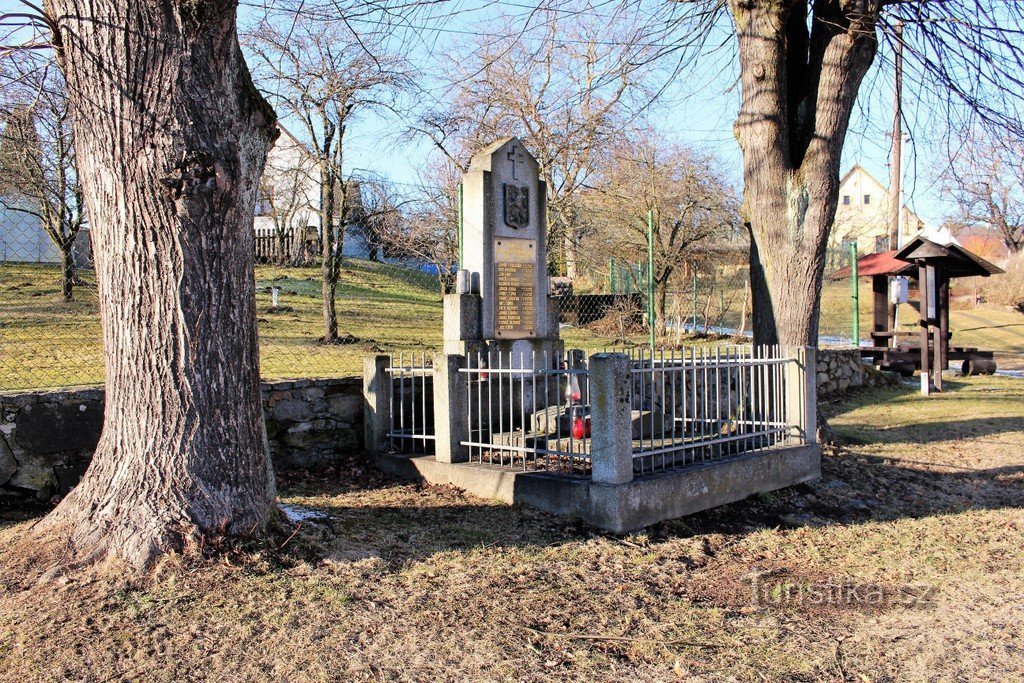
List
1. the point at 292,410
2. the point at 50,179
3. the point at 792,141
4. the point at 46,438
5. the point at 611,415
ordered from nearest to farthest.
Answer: the point at 611,415 < the point at 46,438 < the point at 292,410 < the point at 792,141 < the point at 50,179

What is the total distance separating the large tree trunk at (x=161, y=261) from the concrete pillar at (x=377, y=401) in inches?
112

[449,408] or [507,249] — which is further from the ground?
[507,249]

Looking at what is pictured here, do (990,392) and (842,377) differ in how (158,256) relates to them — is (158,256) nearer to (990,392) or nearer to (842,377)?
(842,377)

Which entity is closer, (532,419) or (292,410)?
(532,419)

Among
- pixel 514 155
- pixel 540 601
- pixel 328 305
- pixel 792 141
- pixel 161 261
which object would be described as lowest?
pixel 540 601

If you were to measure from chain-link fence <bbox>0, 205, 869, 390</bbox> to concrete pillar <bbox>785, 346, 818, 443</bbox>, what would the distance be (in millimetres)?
4059

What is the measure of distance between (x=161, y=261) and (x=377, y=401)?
331 centimetres

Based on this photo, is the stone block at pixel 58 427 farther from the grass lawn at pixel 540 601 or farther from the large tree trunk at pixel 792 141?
the large tree trunk at pixel 792 141

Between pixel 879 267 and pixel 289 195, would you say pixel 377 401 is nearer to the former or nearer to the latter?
pixel 289 195

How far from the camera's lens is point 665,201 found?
19.6 m

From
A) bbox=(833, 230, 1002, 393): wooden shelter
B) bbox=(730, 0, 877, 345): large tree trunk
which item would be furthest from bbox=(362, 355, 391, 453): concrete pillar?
bbox=(833, 230, 1002, 393): wooden shelter

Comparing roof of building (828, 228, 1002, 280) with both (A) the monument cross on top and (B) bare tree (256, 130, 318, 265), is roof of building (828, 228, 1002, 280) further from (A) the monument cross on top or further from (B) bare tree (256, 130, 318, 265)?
(B) bare tree (256, 130, 318, 265)

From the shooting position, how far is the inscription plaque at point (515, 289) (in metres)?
7.88

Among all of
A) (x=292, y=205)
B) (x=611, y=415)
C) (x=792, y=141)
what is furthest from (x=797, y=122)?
(x=292, y=205)
